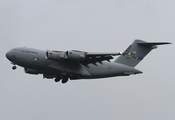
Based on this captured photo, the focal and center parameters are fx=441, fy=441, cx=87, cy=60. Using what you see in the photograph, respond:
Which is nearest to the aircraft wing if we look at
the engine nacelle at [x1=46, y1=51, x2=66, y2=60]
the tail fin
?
the engine nacelle at [x1=46, y1=51, x2=66, y2=60]

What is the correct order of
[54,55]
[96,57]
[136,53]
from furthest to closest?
[136,53], [96,57], [54,55]

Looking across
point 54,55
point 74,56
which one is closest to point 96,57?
point 74,56

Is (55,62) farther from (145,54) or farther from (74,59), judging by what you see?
(145,54)

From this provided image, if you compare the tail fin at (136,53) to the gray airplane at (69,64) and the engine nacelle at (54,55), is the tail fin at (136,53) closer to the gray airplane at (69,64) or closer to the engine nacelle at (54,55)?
the gray airplane at (69,64)

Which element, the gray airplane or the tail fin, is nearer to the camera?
the gray airplane

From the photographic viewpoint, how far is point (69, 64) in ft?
86.0

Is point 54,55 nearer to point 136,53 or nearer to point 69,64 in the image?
point 69,64

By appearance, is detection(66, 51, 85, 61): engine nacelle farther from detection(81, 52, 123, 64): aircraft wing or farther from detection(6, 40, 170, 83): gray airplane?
detection(81, 52, 123, 64): aircraft wing

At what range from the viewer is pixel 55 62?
25.7 metres

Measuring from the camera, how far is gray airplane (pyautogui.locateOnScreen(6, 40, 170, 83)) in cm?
2531

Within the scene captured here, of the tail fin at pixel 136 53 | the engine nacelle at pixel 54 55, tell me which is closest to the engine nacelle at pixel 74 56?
the engine nacelle at pixel 54 55

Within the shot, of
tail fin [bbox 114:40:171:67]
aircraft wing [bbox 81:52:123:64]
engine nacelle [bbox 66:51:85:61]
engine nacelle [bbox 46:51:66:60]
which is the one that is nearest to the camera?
aircraft wing [bbox 81:52:123:64]

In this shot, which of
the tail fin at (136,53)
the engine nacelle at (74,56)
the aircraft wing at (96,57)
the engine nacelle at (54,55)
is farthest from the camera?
the tail fin at (136,53)

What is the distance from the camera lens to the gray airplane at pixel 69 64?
25.3m
